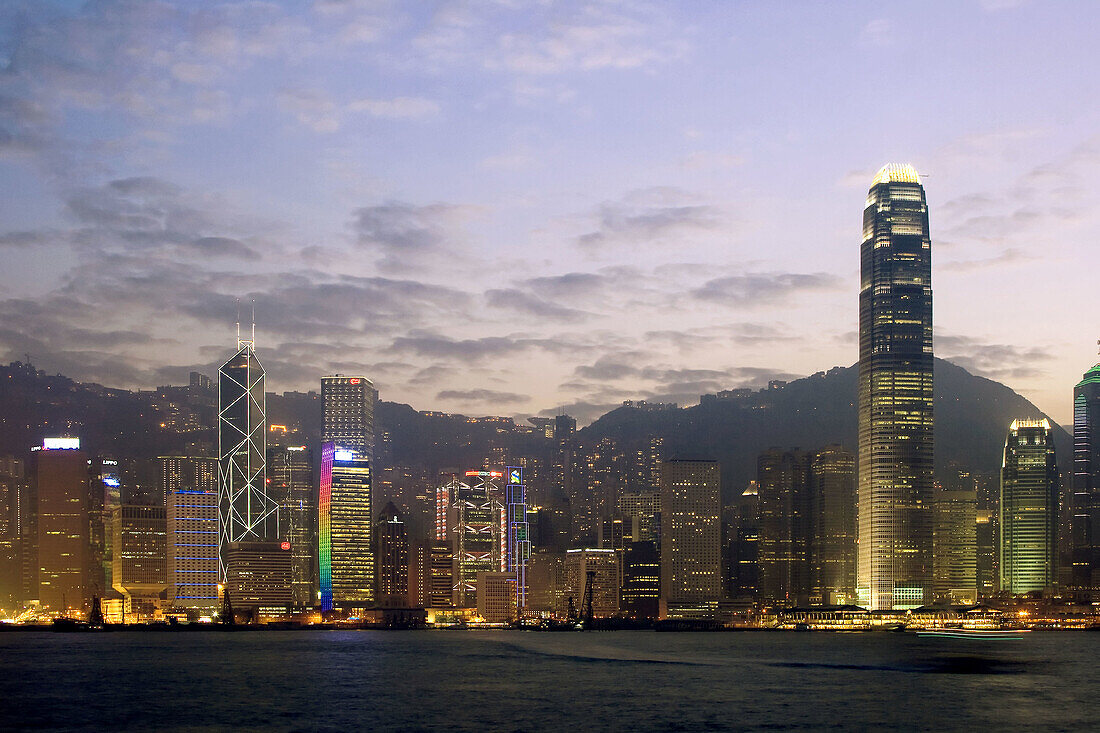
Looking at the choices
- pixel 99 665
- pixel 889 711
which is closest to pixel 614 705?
pixel 889 711

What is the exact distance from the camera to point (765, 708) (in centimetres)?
9569

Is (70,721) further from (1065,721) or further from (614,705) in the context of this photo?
(1065,721)

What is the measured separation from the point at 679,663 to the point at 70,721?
2754 inches

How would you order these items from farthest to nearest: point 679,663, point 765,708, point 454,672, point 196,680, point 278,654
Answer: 1. point 278,654
2. point 679,663
3. point 454,672
4. point 196,680
5. point 765,708

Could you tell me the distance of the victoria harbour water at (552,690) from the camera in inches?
3489

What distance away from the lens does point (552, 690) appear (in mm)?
108812

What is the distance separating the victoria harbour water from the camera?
88.6 metres

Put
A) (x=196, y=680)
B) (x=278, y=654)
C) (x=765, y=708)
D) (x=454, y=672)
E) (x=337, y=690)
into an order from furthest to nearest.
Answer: (x=278, y=654)
(x=454, y=672)
(x=196, y=680)
(x=337, y=690)
(x=765, y=708)

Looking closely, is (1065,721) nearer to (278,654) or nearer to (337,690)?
(337,690)

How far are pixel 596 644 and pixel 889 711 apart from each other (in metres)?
107

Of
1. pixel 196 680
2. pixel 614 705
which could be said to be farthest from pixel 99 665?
pixel 614 705

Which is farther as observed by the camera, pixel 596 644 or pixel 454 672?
pixel 596 644

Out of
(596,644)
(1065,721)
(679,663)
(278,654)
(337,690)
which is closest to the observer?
(1065,721)

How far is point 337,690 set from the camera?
111 m
